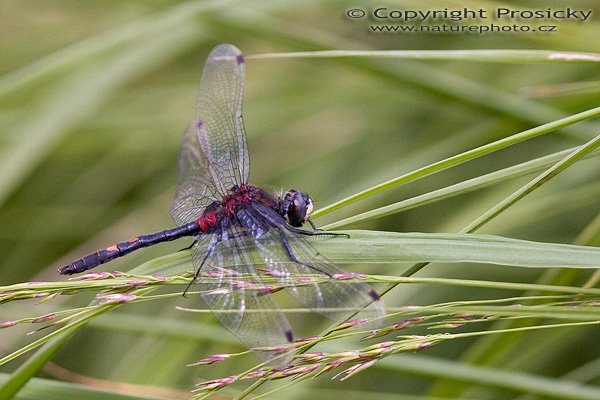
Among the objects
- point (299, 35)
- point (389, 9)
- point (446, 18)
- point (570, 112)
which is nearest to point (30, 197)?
point (299, 35)

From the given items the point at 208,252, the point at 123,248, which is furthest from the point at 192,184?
the point at 208,252

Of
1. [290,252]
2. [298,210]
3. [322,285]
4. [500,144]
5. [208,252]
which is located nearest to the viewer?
[500,144]

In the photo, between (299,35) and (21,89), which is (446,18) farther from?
(21,89)

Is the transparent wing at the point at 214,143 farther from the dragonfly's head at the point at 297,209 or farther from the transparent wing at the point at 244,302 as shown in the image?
the transparent wing at the point at 244,302

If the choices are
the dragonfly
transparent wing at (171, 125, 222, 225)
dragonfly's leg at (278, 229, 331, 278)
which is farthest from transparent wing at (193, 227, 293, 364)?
transparent wing at (171, 125, 222, 225)

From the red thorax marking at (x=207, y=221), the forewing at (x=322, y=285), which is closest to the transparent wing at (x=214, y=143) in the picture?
the red thorax marking at (x=207, y=221)

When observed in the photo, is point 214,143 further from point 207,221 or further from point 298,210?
point 298,210
